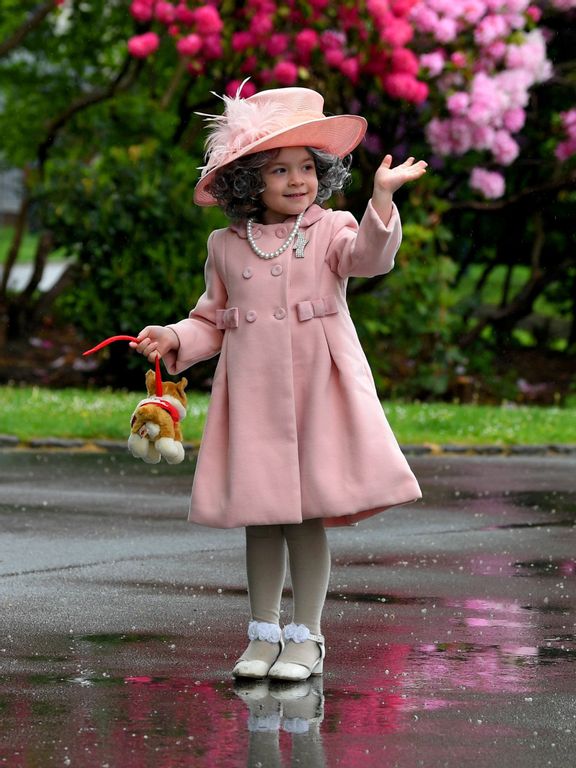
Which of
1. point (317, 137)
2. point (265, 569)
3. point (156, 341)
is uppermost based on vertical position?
point (317, 137)

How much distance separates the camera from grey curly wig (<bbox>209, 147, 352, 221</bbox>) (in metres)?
4.99

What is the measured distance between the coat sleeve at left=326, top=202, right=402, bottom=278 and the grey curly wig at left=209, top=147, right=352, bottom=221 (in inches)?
8.0

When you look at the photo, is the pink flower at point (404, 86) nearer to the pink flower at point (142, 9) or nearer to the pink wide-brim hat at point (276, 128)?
the pink flower at point (142, 9)

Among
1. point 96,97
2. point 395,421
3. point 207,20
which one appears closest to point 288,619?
point 395,421

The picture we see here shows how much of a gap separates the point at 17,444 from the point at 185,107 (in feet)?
23.5

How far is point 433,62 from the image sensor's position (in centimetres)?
1570

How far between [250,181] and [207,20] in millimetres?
10923

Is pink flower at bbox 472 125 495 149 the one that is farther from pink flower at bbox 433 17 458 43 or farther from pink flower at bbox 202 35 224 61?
pink flower at bbox 202 35 224 61

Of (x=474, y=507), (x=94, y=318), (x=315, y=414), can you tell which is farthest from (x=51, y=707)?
(x=94, y=318)

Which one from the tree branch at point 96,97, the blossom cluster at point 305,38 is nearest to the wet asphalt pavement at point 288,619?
the blossom cluster at point 305,38

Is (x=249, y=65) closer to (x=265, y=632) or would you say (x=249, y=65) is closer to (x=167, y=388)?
(x=167, y=388)

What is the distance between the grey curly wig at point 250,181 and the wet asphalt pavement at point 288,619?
1351mm

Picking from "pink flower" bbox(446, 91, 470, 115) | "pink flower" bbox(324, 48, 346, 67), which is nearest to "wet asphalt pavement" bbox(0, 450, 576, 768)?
"pink flower" bbox(324, 48, 346, 67)

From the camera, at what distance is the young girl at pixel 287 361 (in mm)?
4785
